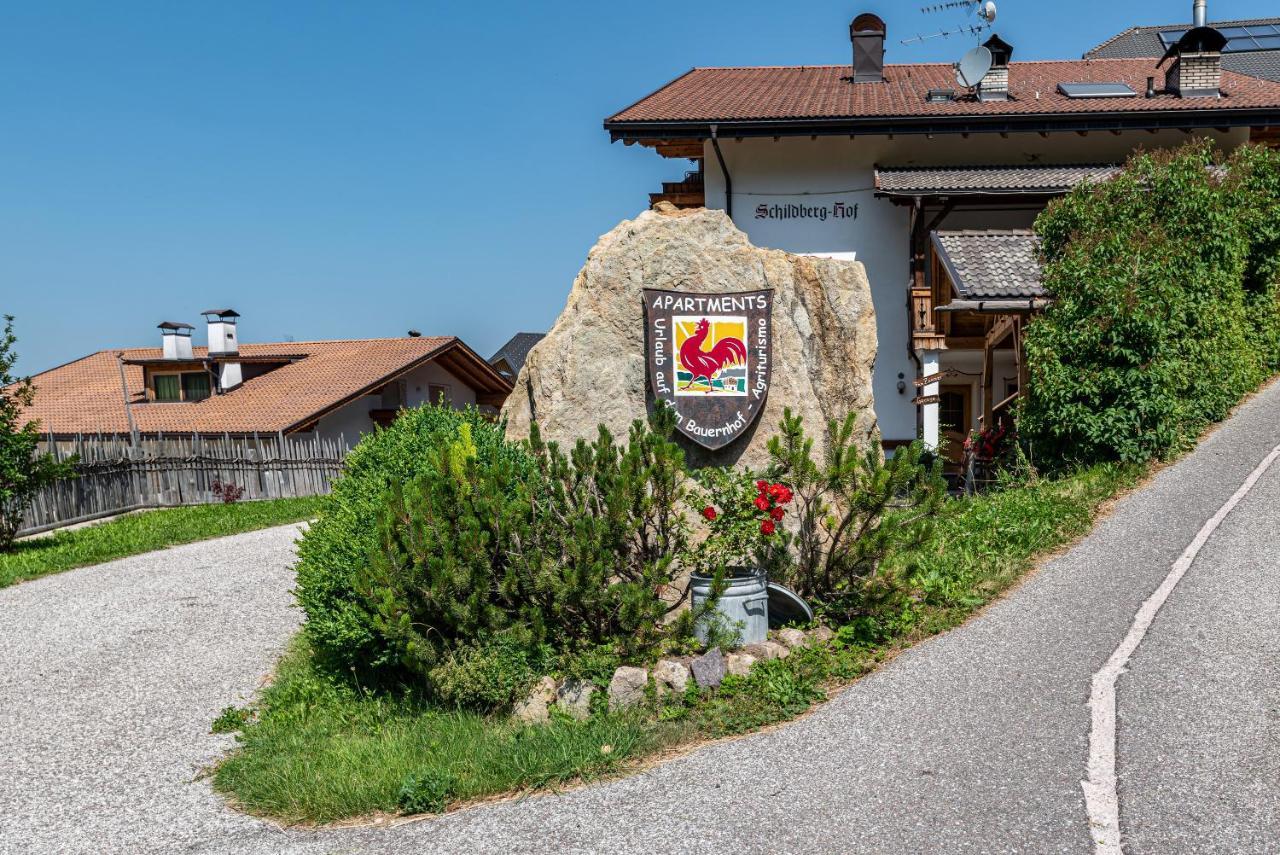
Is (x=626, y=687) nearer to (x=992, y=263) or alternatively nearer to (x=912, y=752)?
(x=912, y=752)

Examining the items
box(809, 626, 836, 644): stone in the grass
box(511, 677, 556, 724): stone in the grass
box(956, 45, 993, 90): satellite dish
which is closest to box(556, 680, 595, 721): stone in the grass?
box(511, 677, 556, 724): stone in the grass

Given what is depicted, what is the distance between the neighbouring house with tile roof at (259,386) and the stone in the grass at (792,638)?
63.5 feet

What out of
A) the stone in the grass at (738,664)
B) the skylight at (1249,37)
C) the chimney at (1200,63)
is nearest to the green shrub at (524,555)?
the stone in the grass at (738,664)

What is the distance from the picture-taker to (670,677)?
18.9 feet

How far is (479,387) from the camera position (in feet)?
103

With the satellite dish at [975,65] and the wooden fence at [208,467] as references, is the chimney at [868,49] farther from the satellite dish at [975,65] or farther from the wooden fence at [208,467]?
the wooden fence at [208,467]

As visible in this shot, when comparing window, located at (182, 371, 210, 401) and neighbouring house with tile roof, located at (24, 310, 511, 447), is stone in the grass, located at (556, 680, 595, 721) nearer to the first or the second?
neighbouring house with tile roof, located at (24, 310, 511, 447)

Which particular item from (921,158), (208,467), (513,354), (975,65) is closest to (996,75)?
(975,65)

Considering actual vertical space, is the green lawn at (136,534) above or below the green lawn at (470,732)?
below

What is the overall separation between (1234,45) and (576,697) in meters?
31.9

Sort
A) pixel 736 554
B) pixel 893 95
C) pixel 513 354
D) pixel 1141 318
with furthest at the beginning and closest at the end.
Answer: pixel 513 354 → pixel 893 95 → pixel 1141 318 → pixel 736 554

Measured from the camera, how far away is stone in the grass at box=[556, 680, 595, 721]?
5.67m

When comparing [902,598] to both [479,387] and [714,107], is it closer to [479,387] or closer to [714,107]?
[714,107]

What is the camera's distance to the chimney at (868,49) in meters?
21.6
